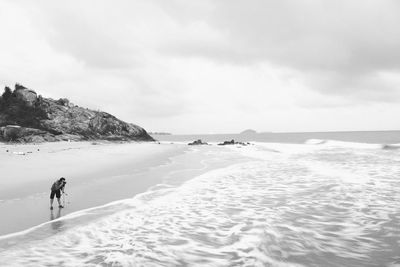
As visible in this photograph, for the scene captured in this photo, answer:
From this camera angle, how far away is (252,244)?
835cm

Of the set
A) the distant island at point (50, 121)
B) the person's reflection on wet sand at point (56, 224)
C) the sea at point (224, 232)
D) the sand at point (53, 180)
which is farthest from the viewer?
the distant island at point (50, 121)

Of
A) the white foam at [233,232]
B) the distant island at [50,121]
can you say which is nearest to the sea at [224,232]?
the white foam at [233,232]

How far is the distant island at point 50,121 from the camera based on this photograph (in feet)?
189

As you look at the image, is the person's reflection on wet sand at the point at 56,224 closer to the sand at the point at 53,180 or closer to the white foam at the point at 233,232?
the sand at the point at 53,180

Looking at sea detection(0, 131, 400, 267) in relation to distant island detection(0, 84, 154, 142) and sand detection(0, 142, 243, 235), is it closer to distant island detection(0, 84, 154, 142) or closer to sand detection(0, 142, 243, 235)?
sand detection(0, 142, 243, 235)

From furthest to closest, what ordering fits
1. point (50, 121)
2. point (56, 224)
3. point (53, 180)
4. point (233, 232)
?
point (50, 121) → point (53, 180) → point (56, 224) → point (233, 232)

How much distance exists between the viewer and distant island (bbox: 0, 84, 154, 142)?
57.7 metres

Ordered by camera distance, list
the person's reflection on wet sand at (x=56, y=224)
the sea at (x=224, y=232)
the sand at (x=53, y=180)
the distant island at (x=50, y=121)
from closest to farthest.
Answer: the sea at (x=224, y=232), the person's reflection on wet sand at (x=56, y=224), the sand at (x=53, y=180), the distant island at (x=50, y=121)

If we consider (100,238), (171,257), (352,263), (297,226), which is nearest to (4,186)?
(100,238)

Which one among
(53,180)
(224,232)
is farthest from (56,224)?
(53,180)

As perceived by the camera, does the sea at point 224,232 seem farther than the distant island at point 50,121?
No

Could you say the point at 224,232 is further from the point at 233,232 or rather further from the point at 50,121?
the point at 50,121

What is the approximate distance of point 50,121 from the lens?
68188 mm

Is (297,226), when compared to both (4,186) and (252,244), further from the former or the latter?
(4,186)
